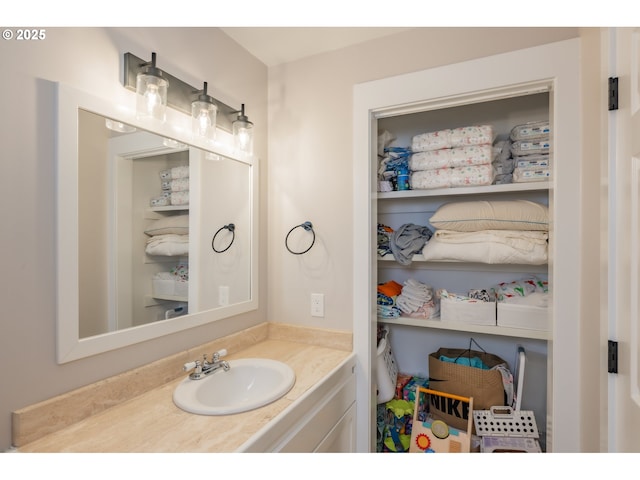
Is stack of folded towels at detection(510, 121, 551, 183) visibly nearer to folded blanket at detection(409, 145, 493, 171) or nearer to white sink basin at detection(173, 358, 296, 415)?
folded blanket at detection(409, 145, 493, 171)

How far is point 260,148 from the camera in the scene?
1690 mm

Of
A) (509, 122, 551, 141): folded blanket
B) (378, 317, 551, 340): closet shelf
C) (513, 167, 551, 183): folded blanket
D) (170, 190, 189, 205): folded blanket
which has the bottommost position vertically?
(378, 317, 551, 340): closet shelf

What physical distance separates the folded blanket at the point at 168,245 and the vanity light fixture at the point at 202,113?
425 millimetres

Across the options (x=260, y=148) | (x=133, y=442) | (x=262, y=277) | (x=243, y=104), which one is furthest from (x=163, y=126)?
(x=133, y=442)

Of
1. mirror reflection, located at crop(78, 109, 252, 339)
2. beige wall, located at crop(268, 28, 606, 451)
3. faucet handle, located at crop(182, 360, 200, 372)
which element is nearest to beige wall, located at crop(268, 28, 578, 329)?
beige wall, located at crop(268, 28, 606, 451)

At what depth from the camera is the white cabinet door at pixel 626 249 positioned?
2.81 ft

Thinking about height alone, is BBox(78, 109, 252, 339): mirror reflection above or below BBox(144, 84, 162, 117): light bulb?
below

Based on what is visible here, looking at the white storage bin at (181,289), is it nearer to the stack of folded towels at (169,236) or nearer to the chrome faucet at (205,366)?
the stack of folded towels at (169,236)

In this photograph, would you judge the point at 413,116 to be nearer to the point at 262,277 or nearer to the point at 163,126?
the point at 262,277

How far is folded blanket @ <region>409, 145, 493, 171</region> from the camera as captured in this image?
154 cm

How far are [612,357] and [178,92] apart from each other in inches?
66.7

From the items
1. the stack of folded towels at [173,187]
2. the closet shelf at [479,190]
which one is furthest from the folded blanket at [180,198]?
the closet shelf at [479,190]

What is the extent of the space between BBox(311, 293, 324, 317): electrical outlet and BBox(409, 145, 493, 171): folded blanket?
2.71 feet

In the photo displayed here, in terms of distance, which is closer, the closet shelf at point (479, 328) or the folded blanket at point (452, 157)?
the closet shelf at point (479, 328)
